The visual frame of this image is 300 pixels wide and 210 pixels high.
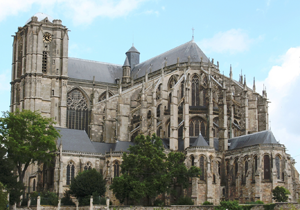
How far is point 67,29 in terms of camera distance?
75.7 meters

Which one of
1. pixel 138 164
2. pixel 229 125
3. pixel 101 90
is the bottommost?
pixel 138 164

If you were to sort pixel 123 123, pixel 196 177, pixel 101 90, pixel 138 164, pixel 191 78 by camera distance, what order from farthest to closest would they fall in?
pixel 101 90
pixel 191 78
pixel 123 123
pixel 196 177
pixel 138 164

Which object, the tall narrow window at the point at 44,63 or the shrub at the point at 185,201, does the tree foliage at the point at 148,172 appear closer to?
the shrub at the point at 185,201

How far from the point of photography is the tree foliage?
55.6 metres

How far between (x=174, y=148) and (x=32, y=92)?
20054 millimetres

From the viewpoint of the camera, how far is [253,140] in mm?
63125

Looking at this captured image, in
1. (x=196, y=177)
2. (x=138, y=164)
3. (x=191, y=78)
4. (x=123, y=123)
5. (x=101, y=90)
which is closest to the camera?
(x=138, y=164)

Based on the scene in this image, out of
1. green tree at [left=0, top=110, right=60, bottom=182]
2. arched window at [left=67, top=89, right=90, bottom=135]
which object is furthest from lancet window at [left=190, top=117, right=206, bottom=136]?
green tree at [left=0, top=110, right=60, bottom=182]

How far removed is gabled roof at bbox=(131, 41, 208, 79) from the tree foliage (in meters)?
19.1

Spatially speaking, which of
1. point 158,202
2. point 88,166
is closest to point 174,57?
point 88,166

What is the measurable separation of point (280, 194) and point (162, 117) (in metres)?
17.5

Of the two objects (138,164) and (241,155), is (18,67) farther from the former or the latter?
(241,155)

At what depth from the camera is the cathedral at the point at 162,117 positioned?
60.9 metres

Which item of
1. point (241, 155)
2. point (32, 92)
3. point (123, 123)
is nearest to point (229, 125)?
point (241, 155)
